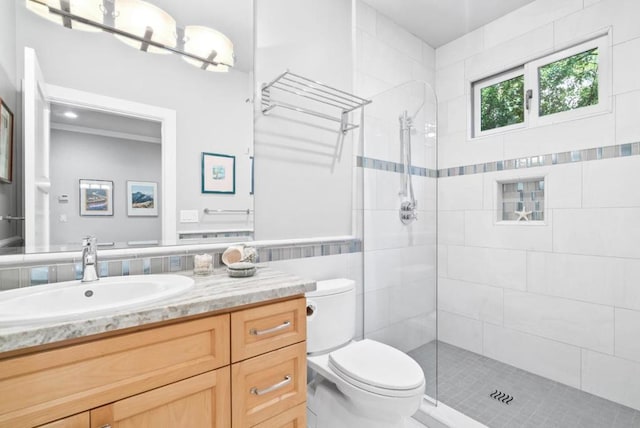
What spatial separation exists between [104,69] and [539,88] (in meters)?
2.70

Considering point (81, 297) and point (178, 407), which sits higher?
point (81, 297)

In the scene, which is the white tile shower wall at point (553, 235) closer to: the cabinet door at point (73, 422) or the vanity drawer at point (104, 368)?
the vanity drawer at point (104, 368)

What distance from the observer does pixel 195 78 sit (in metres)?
1.44

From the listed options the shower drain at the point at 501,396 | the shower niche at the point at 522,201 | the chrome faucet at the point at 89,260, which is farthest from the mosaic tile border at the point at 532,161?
the chrome faucet at the point at 89,260

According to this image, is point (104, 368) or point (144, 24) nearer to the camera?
point (104, 368)

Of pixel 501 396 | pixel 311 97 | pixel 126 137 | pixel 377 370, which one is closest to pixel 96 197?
pixel 126 137

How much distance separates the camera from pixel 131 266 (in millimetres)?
1234

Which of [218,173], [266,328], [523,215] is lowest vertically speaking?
[266,328]

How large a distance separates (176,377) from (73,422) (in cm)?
23

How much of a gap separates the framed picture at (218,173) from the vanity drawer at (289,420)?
100cm

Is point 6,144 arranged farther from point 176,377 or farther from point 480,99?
point 480,99

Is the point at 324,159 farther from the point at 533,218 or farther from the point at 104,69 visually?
the point at 533,218

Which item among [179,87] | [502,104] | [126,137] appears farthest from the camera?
[502,104]

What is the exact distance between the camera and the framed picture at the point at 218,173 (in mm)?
1470
